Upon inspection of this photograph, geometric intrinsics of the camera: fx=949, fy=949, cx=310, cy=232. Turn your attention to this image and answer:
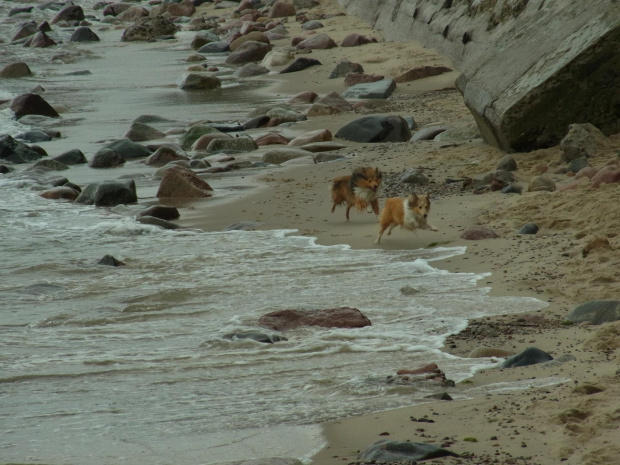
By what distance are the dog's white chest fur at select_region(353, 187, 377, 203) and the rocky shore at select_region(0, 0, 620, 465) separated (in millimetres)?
267

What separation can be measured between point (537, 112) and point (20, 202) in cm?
584

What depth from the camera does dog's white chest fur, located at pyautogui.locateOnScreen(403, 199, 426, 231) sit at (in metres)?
8.01

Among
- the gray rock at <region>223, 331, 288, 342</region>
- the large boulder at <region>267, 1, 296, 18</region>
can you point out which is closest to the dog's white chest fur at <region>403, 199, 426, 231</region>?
the gray rock at <region>223, 331, 288, 342</region>

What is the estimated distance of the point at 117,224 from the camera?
9.46 meters

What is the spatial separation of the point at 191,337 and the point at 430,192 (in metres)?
4.19

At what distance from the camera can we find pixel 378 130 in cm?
1238

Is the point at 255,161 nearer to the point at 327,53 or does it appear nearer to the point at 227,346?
the point at 227,346

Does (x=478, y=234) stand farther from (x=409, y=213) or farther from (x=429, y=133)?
(x=429, y=133)

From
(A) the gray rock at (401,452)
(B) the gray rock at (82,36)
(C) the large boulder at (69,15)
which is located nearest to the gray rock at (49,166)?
(A) the gray rock at (401,452)

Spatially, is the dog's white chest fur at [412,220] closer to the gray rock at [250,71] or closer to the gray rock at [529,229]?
the gray rock at [529,229]

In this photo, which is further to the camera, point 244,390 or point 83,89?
point 83,89

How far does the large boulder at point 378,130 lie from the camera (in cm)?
1231

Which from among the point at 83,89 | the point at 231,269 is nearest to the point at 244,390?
the point at 231,269

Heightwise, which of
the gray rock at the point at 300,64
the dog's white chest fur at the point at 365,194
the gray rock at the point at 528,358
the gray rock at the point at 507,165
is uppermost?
the gray rock at the point at 300,64
